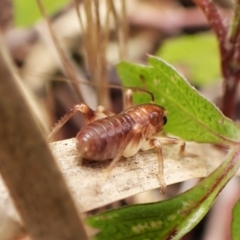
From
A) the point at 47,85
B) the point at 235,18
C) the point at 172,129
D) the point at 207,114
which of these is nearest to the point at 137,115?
the point at 172,129

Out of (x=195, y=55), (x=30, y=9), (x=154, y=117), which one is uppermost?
(x=30, y=9)

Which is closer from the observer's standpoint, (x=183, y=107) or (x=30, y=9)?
(x=183, y=107)

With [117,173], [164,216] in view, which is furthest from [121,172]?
[164,216]

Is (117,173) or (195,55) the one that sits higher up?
(117,173)

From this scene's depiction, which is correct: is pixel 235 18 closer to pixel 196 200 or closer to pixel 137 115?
pixel 137 115

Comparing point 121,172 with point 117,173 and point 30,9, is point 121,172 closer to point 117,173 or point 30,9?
point 117,173

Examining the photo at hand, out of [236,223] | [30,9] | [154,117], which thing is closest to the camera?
[236,223]
